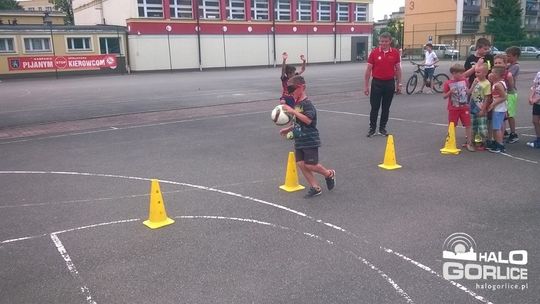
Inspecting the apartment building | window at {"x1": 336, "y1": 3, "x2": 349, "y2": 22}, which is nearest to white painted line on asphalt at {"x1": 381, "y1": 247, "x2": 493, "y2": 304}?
the apartment building

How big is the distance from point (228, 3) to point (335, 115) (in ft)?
123

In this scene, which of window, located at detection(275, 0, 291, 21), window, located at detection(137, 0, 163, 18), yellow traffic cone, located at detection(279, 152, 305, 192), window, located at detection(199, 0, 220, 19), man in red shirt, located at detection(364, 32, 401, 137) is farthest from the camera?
window, located at detection(275, 0, 291, 21)

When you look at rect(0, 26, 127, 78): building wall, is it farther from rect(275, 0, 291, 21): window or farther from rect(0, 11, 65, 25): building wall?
rect(0, 11, 65, 25): building wall

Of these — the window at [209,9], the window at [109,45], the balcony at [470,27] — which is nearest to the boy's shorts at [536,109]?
the window at [109,45]

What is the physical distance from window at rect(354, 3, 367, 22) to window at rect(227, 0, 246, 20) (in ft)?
54.5

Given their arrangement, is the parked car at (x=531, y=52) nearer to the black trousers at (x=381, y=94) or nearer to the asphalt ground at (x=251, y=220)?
the asphalt ground at (x=251, y=220)

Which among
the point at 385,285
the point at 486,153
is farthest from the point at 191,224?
the point at 486,153

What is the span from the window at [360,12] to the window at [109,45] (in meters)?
30.5

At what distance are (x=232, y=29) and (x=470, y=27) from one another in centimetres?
4357

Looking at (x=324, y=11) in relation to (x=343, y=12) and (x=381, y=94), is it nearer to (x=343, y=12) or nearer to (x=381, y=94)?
(x=343, y=12)

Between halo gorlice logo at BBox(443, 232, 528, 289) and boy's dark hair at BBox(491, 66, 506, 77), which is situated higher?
boy's dark hair at BBox(491, 66, 506, 77)

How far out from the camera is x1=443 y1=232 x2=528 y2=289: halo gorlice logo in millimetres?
3906

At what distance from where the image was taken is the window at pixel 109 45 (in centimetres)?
3981

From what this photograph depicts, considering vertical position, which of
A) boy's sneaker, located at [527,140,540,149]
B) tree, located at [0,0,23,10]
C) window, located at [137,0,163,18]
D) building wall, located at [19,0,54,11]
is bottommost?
boy's sneaker, located at [527,140,540,149]
